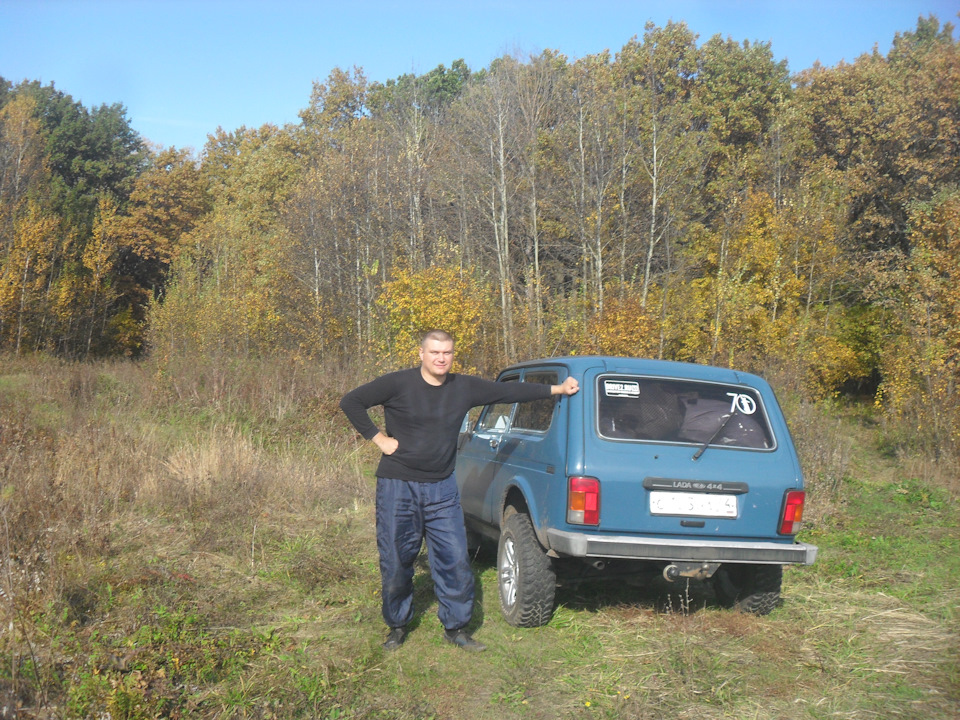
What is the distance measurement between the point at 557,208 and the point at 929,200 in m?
13.6

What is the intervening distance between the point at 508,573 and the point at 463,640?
30.5 inches

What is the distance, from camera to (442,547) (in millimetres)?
5344

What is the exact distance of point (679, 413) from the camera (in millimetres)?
5730

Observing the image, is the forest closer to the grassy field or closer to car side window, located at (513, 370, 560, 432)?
the grassy field

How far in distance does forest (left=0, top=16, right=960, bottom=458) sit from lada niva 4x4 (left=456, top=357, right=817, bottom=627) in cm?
1497

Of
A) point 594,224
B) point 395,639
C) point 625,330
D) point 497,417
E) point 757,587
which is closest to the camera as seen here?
point 395,639

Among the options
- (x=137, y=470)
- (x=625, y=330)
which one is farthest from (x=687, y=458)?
(x=625, y=330)

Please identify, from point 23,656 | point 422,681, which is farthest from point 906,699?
point 23,656

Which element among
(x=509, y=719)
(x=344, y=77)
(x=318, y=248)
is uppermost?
(x=344, y=77)

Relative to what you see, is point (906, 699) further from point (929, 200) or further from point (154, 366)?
point (929, 200)

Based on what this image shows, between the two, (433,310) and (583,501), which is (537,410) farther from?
(433,310)

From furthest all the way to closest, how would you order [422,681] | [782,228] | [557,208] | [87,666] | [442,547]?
[557,208] < [782,228] < [442,547] < [422,681] < [87,666]

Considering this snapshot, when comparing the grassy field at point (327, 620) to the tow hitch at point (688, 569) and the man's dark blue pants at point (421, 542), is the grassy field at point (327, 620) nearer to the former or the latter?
the man's dark blue pants at point (421, 542)

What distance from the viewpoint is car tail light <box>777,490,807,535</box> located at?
5.53 metres
